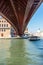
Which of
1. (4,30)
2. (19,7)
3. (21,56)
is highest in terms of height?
(19,7)

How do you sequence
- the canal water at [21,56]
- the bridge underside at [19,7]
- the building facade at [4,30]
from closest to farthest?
the canal water at [21,56] < the bridge underside at [19,7] < the building facade at [4,30]

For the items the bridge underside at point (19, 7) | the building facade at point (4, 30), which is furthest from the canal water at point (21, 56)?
the building facade at point (4, 30)

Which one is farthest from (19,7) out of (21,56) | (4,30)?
(4,30)

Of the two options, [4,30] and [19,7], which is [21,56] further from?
[4,30]

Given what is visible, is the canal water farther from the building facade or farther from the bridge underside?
the building facade

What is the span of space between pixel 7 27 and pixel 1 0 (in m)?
72.4

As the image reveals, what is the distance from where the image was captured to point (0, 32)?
306 feet

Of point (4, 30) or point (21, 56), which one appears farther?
point (4, 30)

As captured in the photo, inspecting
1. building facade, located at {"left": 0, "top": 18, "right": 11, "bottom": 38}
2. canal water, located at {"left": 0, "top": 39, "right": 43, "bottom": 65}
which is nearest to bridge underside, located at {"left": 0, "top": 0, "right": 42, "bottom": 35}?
canal water, located at {"left": 0, "top": 39, "right": 43, "bottom": 65}

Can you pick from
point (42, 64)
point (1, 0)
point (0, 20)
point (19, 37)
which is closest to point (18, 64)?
point (42, 64)

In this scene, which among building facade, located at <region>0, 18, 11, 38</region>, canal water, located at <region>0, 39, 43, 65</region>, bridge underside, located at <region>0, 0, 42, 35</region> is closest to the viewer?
canal water, located at <region>0, 39, 43, 65</region>

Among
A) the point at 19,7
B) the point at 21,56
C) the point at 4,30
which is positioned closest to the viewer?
the point at 21,56

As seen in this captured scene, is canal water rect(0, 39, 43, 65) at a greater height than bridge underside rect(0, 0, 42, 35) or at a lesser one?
lesser

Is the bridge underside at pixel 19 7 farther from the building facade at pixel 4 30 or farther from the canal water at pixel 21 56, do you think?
the building facade at pixel 4 30
